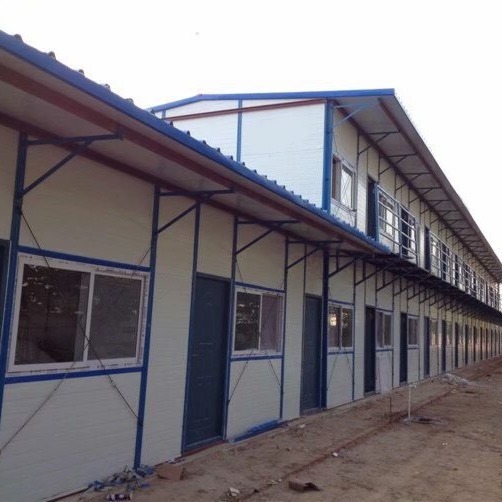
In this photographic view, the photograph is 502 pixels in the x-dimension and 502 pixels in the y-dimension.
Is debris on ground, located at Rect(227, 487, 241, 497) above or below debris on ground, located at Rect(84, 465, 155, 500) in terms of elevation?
below

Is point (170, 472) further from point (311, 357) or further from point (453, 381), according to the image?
point (453, 381)

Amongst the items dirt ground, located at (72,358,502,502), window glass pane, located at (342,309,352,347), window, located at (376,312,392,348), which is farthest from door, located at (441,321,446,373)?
dirt ground, located at (72,358,502,502)

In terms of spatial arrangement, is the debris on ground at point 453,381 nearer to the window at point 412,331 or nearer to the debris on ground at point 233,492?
the window at point 412,331

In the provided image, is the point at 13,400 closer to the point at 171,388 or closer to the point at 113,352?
the point at 113,352

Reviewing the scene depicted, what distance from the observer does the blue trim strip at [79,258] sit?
5.12 metres

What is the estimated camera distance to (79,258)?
5.66 metres

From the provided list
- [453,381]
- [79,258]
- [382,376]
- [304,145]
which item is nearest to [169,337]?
[79,258]

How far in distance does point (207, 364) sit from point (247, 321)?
1346 millimetres

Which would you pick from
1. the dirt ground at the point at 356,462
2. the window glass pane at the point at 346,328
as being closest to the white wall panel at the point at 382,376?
the dirt ground at the point at 356,462

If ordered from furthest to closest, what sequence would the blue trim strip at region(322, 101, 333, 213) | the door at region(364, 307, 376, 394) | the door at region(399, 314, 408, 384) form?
1. the door at region(399, 314, 408, 384)
2. the door at region(364, 307, 376, 394)
3. the blue trim strip at region(322, 101, 333, 213)

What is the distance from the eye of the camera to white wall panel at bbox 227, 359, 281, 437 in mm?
8633

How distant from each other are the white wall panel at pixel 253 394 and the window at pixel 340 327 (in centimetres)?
290

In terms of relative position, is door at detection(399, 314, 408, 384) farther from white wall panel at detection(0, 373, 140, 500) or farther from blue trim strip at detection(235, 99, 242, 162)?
white wall panel at detection(0, 373, 140, 500)

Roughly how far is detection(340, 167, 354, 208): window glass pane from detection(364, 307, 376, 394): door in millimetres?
3341
